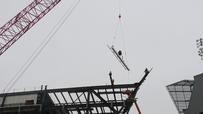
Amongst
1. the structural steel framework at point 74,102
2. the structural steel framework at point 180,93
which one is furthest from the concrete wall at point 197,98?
the structural steel framework at point 180,93

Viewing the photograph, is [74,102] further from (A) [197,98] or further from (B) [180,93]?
(B) [180,93]

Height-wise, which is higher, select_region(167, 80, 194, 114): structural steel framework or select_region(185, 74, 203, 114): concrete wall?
select_region(167, 80, 194, 114): structural steel framework

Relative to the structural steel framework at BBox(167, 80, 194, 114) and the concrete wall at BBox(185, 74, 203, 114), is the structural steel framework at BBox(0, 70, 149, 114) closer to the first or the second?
the concrete wall at BBox(185, 74, 203, 114)

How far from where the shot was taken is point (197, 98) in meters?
45.0

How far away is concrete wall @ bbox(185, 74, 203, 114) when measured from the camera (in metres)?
44.0

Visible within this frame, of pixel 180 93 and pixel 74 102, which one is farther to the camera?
pixel 180 93

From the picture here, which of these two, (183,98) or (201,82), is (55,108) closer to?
(201,82)

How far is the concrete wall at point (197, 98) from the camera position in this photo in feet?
144

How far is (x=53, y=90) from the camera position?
40125 mm

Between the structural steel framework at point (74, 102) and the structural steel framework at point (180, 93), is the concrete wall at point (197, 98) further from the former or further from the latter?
the structural steel framework at point (180, 93)

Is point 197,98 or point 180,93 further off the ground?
point 180,93

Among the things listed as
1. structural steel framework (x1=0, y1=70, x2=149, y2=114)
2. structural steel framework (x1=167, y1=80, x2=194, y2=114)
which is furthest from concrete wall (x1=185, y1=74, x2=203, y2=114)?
structural steel framework (x1=167, y1=80, x2=194, y2=114)

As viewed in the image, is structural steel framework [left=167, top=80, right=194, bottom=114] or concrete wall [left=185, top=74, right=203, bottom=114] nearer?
concrete wall [left=185, top=74, right=203, bottom=114]

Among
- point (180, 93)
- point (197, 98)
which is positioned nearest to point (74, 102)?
point (197, 98)
